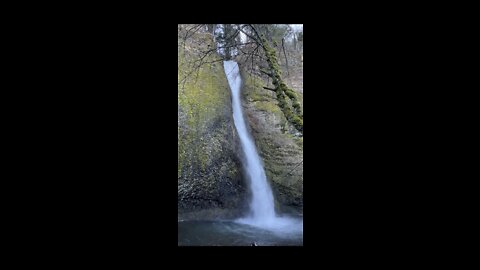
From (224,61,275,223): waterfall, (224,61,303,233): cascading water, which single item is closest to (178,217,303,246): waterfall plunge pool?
(224,61,303,233): cascading water

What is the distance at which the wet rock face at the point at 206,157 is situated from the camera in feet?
29.6

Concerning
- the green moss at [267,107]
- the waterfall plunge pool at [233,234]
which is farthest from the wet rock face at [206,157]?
the green moss at [267,107]

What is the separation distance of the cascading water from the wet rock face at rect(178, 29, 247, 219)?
0.85ft

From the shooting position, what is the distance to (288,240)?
305 inches

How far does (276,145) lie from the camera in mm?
10289

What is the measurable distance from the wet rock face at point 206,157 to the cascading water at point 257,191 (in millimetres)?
258

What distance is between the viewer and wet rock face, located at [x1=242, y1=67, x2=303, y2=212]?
956 centimetres

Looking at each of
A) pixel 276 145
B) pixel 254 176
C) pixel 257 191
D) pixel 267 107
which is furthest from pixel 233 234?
pixel 267 107

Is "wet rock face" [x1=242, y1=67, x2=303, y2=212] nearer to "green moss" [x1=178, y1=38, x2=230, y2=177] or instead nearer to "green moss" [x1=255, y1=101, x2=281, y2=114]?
"green moss" [x1=255, y1=101, x2=281, y2=114]

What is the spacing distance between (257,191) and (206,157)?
1.66 metres

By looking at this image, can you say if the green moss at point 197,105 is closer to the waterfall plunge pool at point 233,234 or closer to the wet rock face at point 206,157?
the wet rock face at point 206,157
